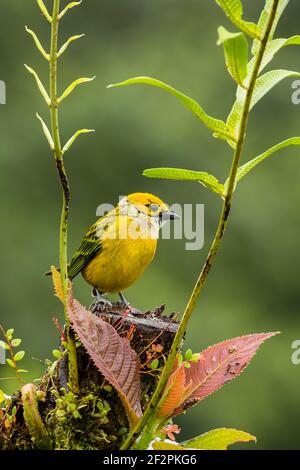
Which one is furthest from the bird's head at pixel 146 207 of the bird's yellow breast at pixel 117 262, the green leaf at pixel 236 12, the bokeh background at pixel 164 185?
the bokeh background at pixel 164 185

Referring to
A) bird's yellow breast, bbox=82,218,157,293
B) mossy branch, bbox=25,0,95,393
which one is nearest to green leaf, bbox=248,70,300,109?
mossy branch, bbox=25,0,95,393

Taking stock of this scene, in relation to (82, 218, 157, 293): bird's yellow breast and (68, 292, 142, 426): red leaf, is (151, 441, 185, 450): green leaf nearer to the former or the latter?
(68, 292, 142, 426): red leaf

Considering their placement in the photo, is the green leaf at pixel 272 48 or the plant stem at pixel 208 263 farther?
the green leaf at pixel 272 48

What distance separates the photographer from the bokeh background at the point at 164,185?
38.5 ft

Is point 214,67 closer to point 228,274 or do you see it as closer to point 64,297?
point 228,274

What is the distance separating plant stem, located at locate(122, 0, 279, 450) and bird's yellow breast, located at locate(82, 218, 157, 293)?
1874mm

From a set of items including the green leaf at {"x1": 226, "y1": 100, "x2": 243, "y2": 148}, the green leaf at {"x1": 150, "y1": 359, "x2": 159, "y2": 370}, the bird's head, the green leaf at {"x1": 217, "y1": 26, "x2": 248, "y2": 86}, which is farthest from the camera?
the bird's head

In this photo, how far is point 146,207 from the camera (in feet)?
12.4

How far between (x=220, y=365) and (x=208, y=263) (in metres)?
0.39

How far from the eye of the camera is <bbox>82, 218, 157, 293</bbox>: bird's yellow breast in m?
3.76

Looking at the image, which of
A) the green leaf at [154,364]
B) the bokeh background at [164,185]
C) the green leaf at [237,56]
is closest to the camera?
the green leaf at [237,56]

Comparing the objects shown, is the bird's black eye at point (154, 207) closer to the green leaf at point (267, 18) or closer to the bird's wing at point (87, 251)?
the bird's wing at point (87, 251)

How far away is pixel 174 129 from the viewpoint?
13.1 metres

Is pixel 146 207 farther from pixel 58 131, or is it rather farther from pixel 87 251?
pixel 58 131
